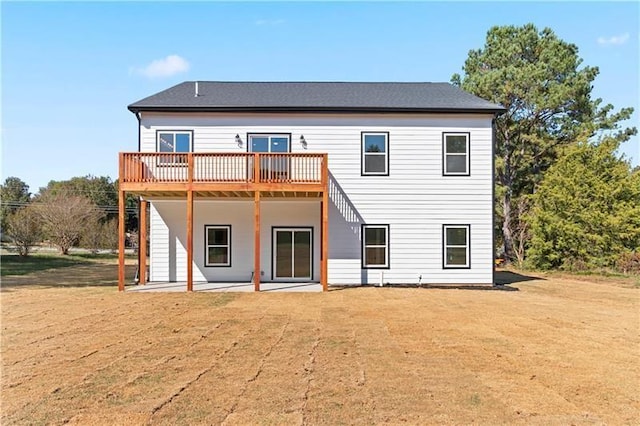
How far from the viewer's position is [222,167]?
50.9 ft

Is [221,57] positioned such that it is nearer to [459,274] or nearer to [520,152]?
[459,274]

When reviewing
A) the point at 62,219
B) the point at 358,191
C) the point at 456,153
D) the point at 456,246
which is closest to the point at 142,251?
the point at 358,191

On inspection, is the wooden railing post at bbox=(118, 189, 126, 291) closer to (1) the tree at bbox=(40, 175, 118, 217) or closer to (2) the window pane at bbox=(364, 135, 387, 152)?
(2) the window pane at bbox=(364, 135, 387, 152)

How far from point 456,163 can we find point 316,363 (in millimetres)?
11681

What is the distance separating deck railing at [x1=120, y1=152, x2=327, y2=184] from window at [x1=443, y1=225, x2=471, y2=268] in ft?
16.3

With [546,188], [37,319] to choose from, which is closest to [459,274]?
[546,188]

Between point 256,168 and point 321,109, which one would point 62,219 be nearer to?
point 256,168

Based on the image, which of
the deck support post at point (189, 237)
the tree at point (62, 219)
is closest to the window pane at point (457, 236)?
the deck support post at point (189, 237)

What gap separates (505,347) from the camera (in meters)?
7.54

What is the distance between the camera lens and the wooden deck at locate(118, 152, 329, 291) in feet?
47.0

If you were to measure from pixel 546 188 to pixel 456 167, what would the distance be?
965 cm

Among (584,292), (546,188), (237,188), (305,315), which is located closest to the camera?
(305,315)

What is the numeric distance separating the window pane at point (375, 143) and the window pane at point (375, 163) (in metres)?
0.24

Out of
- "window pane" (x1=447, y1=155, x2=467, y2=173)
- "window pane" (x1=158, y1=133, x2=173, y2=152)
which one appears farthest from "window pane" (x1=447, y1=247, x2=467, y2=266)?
"window pane" (x1=158, y1=133, x2=173, y2=152)
